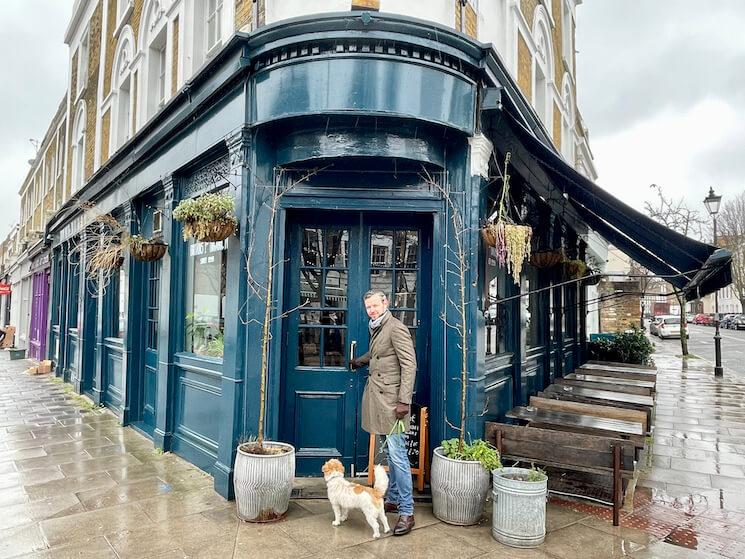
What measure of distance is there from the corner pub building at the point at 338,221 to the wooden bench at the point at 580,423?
37cm

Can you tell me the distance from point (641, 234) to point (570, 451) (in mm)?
3449

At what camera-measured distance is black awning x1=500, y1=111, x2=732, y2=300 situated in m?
5.84

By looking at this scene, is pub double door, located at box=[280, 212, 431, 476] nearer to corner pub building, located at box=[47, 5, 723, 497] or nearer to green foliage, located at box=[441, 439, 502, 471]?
corner pub building, located at box=[47, 5, 723, 497]

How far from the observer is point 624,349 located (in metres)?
14.1

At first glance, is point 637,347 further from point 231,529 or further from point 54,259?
point 54,259

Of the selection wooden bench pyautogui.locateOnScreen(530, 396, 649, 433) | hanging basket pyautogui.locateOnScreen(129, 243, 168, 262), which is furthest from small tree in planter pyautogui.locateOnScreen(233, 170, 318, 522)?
wooden bench pyautogui.locateOnScreen(530, 396, 649, 433)

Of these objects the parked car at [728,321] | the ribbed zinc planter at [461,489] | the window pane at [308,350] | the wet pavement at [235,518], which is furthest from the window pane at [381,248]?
the parked car at [728,321]

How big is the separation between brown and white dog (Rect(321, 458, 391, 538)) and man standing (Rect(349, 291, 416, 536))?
0.76 ft

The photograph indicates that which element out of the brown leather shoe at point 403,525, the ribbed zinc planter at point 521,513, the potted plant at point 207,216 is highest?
the potted plant at point 207,216

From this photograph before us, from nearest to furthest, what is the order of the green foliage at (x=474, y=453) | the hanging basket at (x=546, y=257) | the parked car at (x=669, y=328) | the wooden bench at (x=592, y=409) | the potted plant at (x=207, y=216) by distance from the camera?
the green foliage at (x=474, y=453) → the potted plant at (x=207, y=216) → the wooden bench at (x=592, y=409) → the hanging basket at (x=546, y=257) → the parked car at (x=669, y=328)

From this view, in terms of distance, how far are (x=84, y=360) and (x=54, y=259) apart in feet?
20.6

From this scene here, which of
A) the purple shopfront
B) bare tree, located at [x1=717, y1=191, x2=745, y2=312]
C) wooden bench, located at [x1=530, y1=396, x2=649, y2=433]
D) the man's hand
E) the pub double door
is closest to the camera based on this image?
the man's hand

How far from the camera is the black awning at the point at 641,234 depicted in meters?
5.84

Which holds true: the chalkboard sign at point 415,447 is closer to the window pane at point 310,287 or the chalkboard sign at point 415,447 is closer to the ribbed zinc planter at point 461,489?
the ribbed zinc planter at point 461,489
